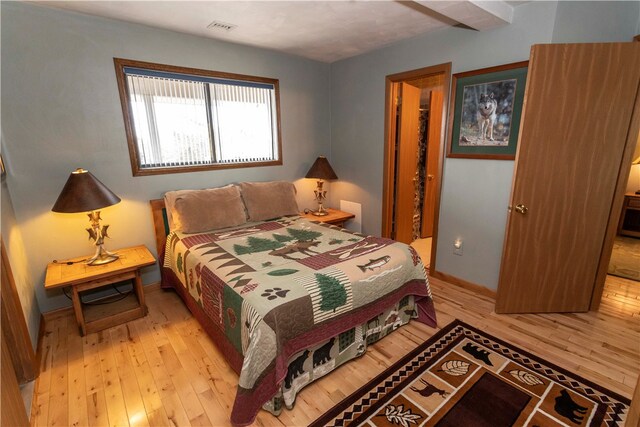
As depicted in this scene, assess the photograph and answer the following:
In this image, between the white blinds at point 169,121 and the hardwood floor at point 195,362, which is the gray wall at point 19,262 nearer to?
the hardwood floor at point 195,362

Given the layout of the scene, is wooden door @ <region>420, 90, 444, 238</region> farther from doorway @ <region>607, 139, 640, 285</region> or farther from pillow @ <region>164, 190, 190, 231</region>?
pillow @ <region>164, 190, 190, 231</region>

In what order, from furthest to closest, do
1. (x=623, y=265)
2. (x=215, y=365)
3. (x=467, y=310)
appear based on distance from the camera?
(x=623, y=265), (x=467, y=310), (x=215, y=365)

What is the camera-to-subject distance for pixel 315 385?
71.8 inches

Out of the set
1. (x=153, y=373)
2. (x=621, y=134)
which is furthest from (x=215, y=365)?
(x=621, y=134)

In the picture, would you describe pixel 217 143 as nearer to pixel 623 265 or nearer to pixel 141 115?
pixel 141 115

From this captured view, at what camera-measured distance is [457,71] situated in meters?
2.70

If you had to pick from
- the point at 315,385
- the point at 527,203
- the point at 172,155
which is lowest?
the point at 315,385

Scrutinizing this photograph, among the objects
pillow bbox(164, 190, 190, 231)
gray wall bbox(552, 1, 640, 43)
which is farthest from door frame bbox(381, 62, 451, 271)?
pillow bbox(164, 190, 190, 231)

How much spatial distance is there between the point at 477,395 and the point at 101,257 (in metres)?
2.82

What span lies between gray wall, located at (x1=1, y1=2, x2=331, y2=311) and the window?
0.09 metres

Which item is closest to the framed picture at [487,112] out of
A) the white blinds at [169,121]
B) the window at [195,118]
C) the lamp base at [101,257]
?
the window at [195,118]

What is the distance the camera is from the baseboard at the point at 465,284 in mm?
2791

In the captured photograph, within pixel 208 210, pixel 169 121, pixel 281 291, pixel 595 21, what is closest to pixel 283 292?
pixel 281 291

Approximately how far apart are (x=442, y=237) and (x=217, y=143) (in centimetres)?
253
